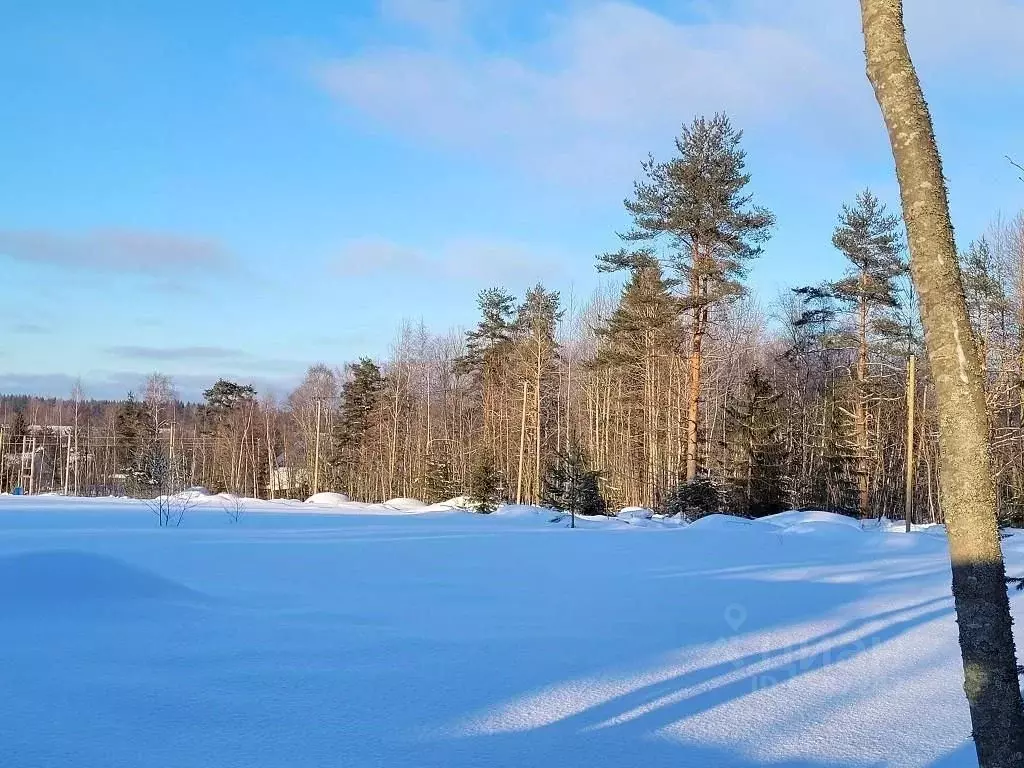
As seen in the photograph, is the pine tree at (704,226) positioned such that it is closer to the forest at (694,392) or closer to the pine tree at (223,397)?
the forest at (694,392)

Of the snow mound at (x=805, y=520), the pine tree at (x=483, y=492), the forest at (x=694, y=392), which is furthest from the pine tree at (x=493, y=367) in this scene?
the snow mound at (x=805, y=520)

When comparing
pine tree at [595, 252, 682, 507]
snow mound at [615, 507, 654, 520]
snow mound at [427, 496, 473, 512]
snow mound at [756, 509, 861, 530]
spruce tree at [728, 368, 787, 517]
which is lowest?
snow mound at [427, 496, 473, 512]

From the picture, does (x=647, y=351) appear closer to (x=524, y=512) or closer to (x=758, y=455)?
(x=758, y=455)

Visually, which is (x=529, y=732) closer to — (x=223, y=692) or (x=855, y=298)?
(x=223, y=692)

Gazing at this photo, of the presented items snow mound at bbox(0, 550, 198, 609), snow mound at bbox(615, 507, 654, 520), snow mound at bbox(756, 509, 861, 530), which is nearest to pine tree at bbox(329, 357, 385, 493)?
snow mound at bbox(615, 507, 654, 520)

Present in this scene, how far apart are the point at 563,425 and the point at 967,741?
2931cm

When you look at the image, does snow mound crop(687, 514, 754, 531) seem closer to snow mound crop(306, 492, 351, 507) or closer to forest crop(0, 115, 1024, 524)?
forest crop(0, 115, 1024, 524)

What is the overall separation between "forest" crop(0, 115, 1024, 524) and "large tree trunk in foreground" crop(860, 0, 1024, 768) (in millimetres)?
9302

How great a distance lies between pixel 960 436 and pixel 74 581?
20.0 feet

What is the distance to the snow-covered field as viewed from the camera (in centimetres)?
311

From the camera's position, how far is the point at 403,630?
526 cm

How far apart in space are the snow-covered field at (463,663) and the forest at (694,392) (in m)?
5.90

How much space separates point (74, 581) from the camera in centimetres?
593

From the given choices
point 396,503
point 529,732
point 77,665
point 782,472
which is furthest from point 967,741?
point 396,503
